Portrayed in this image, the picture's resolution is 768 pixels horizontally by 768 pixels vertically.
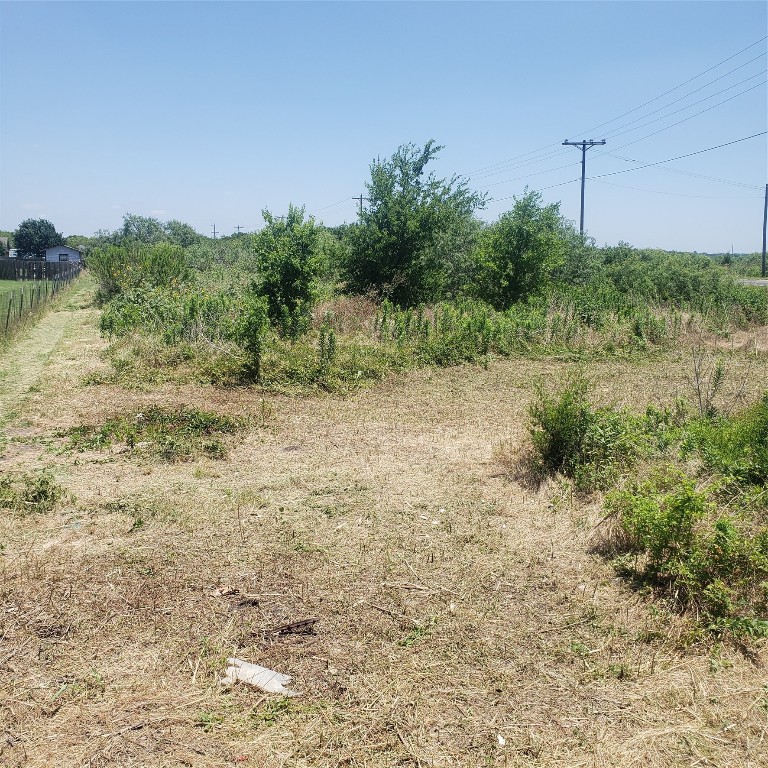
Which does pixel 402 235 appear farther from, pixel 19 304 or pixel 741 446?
pixel 741 446

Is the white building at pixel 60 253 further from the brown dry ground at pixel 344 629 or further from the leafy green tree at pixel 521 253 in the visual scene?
the brown dry ground at pixel 344 629

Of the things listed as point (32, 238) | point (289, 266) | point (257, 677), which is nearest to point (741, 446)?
point (257, 677)

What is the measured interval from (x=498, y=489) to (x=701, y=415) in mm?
3380

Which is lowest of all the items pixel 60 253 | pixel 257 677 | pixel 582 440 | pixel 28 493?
pixel 257 677

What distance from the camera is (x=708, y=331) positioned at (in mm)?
17672

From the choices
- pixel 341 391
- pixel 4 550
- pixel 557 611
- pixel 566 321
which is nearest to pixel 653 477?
pixel 557 611

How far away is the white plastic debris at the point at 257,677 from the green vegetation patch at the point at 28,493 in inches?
123

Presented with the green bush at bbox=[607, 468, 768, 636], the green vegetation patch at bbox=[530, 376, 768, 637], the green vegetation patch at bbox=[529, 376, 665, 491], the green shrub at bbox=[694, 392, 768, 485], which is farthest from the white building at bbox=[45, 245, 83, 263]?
the green bush at bbox=[607, 468, 768, 636]

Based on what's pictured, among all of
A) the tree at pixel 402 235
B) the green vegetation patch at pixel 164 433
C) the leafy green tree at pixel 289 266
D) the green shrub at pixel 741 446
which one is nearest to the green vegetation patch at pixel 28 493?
the green vegetation patch at pixel 164 433

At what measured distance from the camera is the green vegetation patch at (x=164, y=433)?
7.61 meters

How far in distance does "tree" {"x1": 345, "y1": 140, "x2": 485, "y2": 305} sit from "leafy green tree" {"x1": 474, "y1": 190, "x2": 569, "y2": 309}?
1844 millimetres

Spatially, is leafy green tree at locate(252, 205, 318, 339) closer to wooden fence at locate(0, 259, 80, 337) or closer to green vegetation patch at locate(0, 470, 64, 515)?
wooden fence at locate(0, 259, 80, 337)

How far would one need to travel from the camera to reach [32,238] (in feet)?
238

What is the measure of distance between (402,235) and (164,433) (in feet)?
49.4
